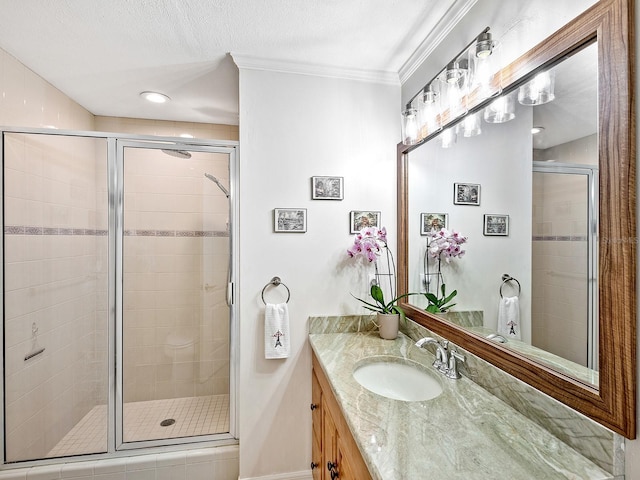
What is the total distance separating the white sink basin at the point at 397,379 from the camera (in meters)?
1.32

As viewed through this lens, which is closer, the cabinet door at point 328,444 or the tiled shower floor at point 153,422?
the cabinet door at point 328,444

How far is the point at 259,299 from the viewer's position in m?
1.80

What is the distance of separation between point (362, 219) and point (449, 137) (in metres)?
0.66

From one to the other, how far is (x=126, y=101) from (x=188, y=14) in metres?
1.27

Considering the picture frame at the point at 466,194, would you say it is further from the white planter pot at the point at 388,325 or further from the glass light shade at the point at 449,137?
the white planter pot at the point at 388,325

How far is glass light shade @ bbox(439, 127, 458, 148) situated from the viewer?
4.76ft

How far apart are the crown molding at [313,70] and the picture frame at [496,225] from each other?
45.6 inches

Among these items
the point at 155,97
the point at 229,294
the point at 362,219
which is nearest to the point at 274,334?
the point at 229,294

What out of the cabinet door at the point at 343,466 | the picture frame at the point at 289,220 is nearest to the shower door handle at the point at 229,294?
the picture frame at the point at 289,220

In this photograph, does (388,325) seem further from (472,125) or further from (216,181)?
(216,181)

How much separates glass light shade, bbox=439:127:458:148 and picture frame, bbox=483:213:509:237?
0.42 meters

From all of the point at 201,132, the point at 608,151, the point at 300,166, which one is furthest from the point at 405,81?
the point at 201,132

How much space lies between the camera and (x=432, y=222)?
1.63 metres

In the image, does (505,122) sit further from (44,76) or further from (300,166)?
(44,76)
